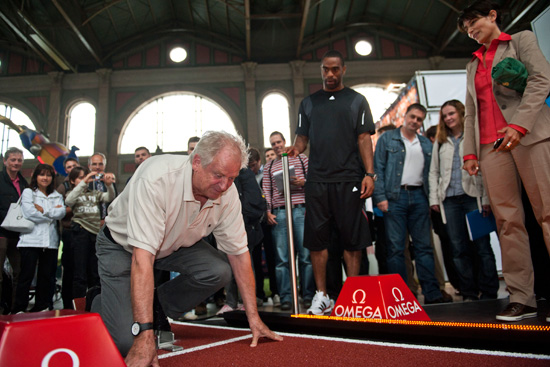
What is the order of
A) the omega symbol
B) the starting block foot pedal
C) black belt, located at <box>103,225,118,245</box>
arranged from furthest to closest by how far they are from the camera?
the omega symbol
black belt, located at <box>103,225,118,245</box>
the starting block foot pedal

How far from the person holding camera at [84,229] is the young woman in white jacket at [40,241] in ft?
0.54

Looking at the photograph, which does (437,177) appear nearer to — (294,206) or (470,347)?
(294,206)

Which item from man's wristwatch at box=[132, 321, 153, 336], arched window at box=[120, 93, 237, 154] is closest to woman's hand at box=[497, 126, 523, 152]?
Result: man's wristwatch at box=[132, 321, 153, 336]

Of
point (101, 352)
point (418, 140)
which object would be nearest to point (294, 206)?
point (418, 140)

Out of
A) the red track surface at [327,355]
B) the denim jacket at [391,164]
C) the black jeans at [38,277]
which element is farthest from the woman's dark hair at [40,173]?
the denim jacket at [391,164]

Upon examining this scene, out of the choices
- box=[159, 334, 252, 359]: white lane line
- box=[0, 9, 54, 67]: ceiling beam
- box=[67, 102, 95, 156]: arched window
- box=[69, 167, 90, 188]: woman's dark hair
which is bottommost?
box=[159, 334, 252, 359]: white lane line

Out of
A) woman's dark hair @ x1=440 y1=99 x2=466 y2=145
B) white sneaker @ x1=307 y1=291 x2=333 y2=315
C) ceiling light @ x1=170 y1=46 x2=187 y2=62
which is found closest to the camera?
white sneaker @ x1=307 y1=291 x2=333 y2=315

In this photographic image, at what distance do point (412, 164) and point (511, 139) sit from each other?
1372 millimetres

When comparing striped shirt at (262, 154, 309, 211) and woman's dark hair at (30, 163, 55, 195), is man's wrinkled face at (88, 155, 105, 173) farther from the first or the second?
striped shirt at (262, 154, 309, 211)

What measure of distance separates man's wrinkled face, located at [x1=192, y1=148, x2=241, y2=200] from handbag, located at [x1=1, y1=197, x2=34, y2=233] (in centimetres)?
258

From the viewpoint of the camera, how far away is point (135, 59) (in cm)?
1346

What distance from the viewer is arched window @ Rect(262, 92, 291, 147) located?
42.5ft

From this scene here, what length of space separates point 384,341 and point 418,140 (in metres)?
2.10

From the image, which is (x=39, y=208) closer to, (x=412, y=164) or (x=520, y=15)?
(x=412, y=164)
